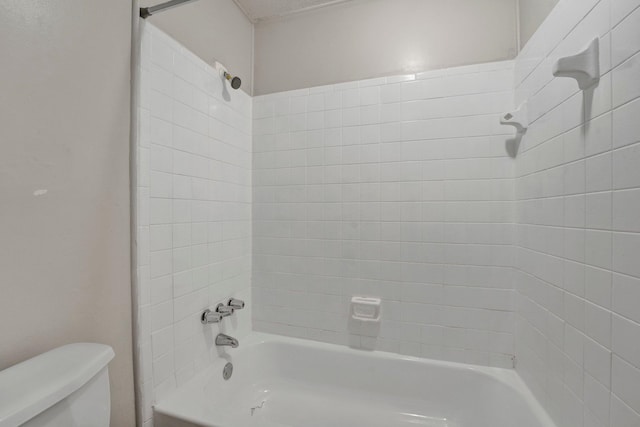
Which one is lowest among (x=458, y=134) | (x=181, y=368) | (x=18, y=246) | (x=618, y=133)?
(x=181, y=368)

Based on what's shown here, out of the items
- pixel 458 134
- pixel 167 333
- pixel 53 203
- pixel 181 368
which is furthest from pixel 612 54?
pixel 181 368

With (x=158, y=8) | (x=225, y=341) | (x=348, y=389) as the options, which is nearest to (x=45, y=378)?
(x=225, y=341)

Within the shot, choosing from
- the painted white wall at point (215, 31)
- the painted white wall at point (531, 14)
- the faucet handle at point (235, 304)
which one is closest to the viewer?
the painted white wall at point (531, 14)

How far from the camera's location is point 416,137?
1.53m

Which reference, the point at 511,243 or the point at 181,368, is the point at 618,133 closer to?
the point at 511,243

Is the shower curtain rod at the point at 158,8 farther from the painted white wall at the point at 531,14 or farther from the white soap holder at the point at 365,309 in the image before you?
the white soap holder at the point at 365,309

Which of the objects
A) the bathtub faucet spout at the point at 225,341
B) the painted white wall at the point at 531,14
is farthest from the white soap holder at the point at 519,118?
the bathtub faucet spout at the point at 225,341

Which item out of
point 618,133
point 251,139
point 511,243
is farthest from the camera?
point 251,139

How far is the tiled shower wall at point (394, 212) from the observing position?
1436 millimetres

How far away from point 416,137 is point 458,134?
0.68 ft

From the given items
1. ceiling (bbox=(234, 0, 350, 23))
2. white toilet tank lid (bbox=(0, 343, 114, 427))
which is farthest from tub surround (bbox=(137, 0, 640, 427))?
ceiling (bbox=(234, 0, 350, 23))

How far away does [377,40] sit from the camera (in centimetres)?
162

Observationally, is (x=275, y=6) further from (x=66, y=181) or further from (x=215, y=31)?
(x=66, y=181)

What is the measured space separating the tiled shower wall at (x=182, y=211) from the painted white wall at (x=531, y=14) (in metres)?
1.52
